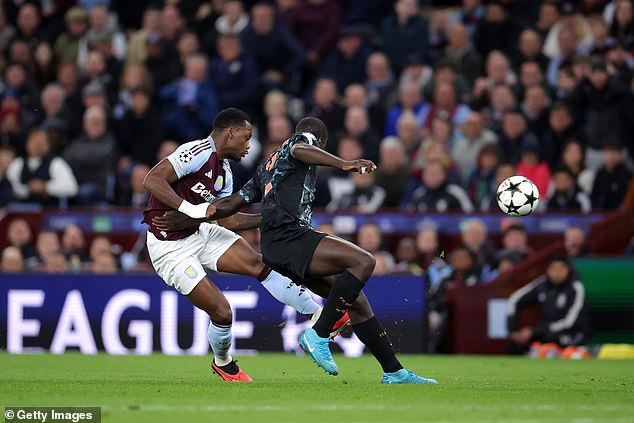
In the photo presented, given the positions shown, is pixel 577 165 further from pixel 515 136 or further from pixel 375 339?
pixel 375 339

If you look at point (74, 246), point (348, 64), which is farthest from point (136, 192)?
point (348, 64)

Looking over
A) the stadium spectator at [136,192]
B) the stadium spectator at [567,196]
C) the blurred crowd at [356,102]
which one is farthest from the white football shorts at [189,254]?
the stadium spectator at [136,192]

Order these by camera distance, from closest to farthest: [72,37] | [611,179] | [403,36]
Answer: [611,179], [403,36], [72,37]

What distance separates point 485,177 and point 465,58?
2.70m

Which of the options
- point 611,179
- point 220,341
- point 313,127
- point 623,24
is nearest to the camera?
point 313,127

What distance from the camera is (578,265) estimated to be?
55.4 ft

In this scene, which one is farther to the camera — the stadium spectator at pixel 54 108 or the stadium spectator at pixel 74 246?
the stadium spectator at pixel 54 108

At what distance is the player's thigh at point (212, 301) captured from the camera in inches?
447

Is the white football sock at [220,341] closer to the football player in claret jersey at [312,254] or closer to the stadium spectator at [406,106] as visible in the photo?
the football player in claret jersey at [312,254]

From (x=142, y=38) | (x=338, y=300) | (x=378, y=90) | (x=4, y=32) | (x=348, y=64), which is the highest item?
(x=4, y=32)

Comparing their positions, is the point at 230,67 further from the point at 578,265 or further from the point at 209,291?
the point at 209,291

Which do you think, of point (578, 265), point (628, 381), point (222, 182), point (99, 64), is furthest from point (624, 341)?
point (99, 64)

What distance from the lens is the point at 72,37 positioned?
22750 millimetres

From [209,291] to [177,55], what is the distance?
10930 millimetres
